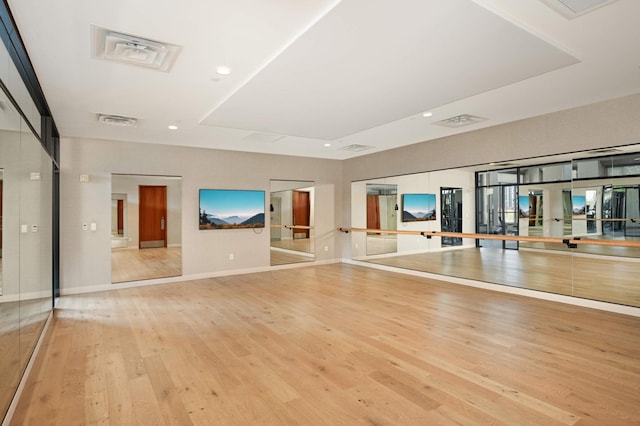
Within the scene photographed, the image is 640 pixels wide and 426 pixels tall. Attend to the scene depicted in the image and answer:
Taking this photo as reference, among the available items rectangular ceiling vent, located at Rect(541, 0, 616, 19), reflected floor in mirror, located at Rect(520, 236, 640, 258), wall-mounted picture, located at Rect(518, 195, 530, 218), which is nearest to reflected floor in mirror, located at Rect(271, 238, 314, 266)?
wall-mounted picture, located at Rect(518, 195, 530, 218)

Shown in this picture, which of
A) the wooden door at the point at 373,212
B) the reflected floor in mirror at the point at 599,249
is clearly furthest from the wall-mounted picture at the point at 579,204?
the wooden door at the point at 373,212

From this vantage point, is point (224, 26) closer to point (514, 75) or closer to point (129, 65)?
point (129, 65)

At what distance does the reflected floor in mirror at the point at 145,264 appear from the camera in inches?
277

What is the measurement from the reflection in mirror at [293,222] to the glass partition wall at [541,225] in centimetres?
247

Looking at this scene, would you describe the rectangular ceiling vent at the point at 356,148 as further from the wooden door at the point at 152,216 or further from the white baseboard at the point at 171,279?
the wooden door at the point at 152,216

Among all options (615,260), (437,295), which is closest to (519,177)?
(615,260)

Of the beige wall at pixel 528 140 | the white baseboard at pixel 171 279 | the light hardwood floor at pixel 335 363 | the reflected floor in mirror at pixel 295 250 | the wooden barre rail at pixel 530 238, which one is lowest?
the light hardwood floor at pixel 335 363

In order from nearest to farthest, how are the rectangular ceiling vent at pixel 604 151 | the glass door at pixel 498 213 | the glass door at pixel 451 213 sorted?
the rectangular ceiling vent at pixel 604 151 → the glass door at pixel 498 213 → the glass door at pixel 451 213

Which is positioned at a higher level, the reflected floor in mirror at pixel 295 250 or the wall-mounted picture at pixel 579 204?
the wall-mounted picture at pixel 579 204

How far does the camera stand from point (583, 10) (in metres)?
2.40

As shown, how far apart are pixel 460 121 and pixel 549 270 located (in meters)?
2.69

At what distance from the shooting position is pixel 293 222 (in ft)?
29.1

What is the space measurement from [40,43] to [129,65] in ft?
2.10

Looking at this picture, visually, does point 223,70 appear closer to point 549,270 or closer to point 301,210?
point 549,270
